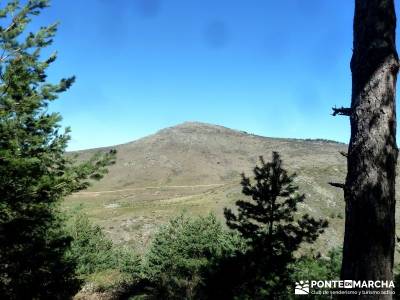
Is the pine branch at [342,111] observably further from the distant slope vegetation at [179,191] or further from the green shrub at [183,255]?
the distant slope vegetation at [179,191]

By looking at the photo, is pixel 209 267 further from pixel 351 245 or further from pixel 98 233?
pixel 98 233

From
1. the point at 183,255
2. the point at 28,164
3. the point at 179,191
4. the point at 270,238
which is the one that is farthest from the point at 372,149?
the point at 179,191

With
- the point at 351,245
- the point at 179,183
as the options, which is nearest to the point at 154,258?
the point at 351,245

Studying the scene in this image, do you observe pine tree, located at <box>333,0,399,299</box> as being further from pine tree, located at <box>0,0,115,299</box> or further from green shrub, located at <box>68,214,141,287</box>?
green shrub, located at <box>68,214,141,287</box>

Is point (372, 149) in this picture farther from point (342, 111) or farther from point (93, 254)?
point (93, 254)

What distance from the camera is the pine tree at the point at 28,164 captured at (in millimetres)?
10039

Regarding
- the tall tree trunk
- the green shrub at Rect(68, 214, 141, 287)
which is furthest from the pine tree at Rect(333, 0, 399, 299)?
the green shrub at Rect(68, 214, 141, 287)

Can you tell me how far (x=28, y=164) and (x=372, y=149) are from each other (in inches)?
309

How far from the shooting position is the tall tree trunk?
4508 mm

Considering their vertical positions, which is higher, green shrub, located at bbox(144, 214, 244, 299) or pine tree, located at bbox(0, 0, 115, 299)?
pine tree, located at bbox(0, 0, 115, 299)

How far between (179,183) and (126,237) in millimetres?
102562

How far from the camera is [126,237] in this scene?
5834cm

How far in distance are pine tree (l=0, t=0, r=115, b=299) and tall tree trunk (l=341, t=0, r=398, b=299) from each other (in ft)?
24.6

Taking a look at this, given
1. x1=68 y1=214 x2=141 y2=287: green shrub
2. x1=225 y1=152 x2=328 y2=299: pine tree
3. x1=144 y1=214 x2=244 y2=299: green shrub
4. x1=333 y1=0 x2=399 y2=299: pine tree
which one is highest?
x1=333 y1=0 x2=399 y2=299: pine tree
